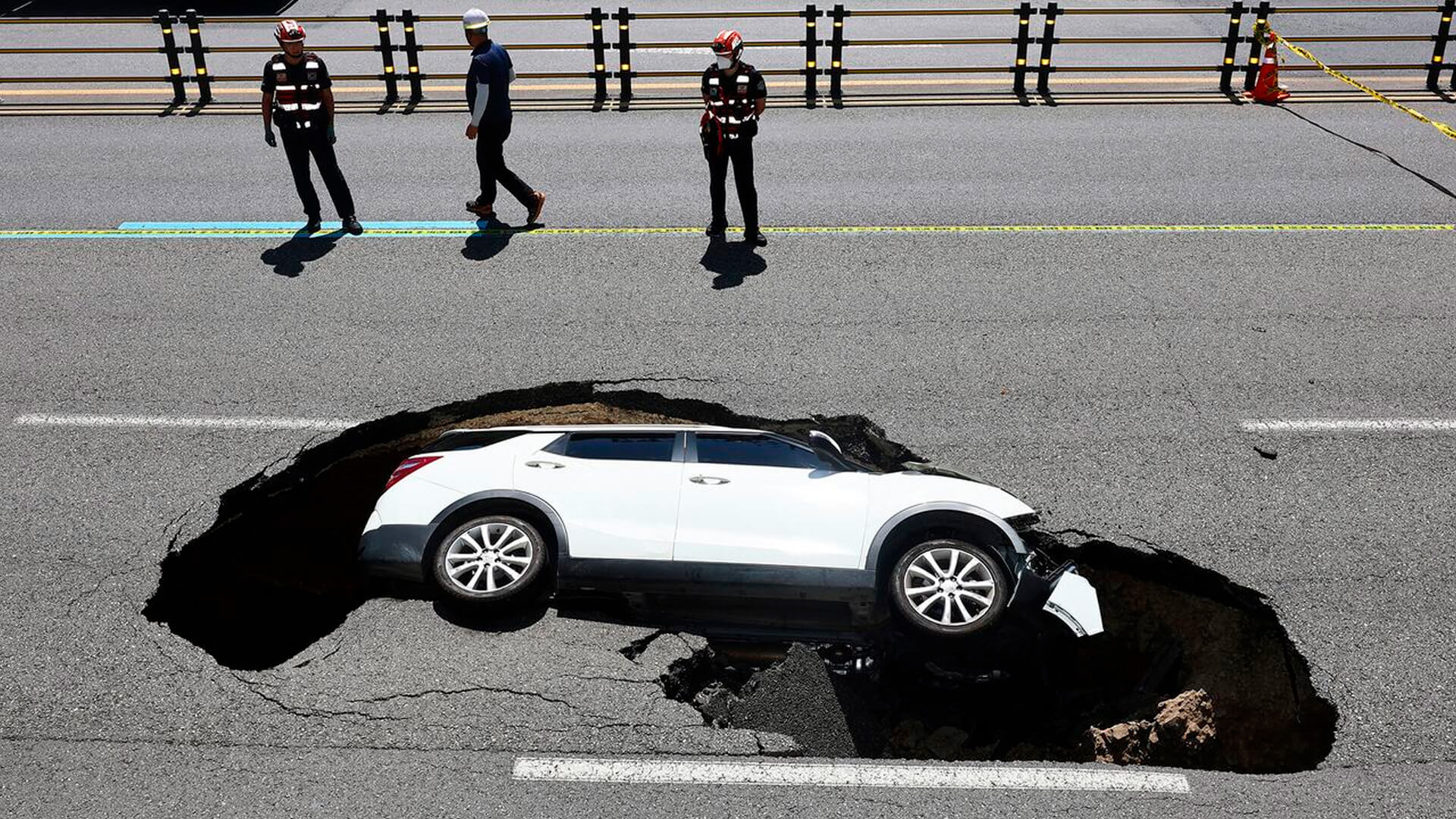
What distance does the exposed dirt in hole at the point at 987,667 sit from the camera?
6078 millimetres

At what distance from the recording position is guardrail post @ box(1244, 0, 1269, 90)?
17391 mm

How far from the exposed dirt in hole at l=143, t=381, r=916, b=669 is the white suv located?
1.81ft

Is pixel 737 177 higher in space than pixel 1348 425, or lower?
higher

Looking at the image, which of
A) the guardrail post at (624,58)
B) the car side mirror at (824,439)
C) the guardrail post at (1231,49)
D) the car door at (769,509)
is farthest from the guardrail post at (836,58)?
the car door at (769,509)

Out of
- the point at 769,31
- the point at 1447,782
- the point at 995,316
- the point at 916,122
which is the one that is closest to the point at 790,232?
the point at 995,316

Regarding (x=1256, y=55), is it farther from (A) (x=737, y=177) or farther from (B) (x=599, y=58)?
(A) (x=737, y=177)

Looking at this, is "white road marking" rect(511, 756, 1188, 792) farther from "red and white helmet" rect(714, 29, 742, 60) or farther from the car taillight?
"red and white helmet" rect(714, 29, 742, 60)

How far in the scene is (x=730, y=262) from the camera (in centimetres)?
1148

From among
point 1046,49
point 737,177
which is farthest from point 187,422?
point 1046,49

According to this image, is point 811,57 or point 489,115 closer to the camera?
point 489,115

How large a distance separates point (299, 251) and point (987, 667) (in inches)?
323

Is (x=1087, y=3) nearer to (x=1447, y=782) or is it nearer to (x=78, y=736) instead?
(x=1447, y=782)

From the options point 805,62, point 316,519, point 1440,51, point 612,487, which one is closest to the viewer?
point 612,487

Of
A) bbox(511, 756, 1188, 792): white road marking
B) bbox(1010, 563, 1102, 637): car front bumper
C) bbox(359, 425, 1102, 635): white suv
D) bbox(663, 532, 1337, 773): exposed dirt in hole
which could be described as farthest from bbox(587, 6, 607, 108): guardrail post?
bbox(511, 756, 1188, 792): white road marking
